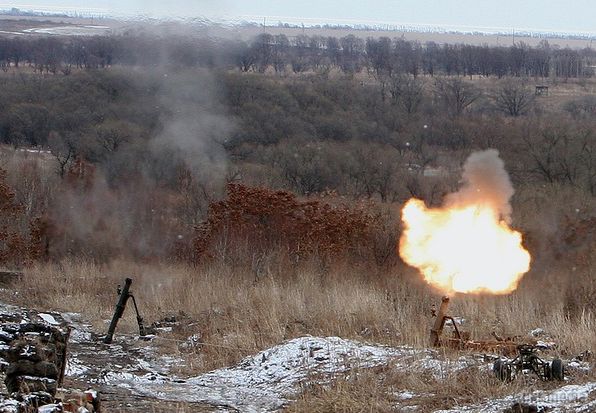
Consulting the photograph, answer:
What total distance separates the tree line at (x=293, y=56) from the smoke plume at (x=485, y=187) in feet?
Result: 55.8

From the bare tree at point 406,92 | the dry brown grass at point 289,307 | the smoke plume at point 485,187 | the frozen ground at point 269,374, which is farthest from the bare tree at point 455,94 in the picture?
the frozen ground at point 269,374

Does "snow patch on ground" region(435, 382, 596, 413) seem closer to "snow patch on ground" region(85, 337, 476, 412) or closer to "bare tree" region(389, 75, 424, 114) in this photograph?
"snow patch on ground" region(85, 337, 476, 412)

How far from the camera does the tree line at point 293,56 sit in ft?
105

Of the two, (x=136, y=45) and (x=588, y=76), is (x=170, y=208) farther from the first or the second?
(x=588, y=76)

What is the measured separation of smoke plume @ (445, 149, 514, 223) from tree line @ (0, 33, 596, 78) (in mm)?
17021

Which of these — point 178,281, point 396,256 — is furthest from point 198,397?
point 396,256

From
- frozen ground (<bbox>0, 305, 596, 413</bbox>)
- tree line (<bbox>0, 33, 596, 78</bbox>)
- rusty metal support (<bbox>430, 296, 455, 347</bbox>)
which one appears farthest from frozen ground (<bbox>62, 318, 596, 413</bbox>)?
tree line (<bbox>0, 33, 596, 78</bbox>)

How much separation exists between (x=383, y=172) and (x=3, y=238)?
25.2 metres

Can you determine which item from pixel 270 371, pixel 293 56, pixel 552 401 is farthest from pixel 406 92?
pixel 552 401

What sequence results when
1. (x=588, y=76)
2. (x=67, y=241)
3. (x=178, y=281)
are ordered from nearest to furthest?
(x=178, y=281), (x=67, y=241), (x=588, y=76)

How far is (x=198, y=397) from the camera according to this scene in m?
10.5

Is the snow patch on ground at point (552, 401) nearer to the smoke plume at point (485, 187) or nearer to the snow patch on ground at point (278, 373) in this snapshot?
the snow patch on ground at point (278, 373)

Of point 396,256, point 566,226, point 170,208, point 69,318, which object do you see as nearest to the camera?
point 69,318

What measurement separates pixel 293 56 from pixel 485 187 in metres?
58.6
